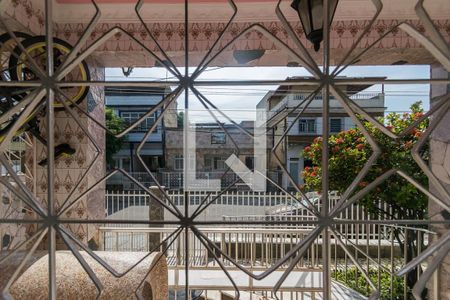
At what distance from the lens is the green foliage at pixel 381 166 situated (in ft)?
11.5

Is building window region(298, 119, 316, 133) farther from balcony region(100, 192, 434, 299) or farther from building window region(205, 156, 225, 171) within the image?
building window region(205, 156, 225, 171)

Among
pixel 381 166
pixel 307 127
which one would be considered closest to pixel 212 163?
pixel 381 166

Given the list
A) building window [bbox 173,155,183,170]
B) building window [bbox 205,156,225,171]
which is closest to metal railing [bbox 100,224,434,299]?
building window [bbox 205,156,225,171]

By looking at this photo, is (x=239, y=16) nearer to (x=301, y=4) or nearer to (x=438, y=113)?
(x=301, y=4)

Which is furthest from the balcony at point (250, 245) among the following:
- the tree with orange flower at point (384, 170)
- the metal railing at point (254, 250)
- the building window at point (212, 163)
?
the building window at point (212, 163)

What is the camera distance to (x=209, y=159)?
529 cm

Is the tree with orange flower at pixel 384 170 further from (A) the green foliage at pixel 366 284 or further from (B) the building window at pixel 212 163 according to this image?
(B) the building window at pixel 212 163

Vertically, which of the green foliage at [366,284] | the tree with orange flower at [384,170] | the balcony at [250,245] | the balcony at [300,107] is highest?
the balcony at [300,107]

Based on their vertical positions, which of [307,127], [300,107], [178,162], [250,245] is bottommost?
[250,245]

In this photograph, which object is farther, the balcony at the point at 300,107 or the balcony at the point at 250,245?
the balcony at the point at 250,245

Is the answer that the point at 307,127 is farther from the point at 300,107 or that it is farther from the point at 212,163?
the point at 300,107

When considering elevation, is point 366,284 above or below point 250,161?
below

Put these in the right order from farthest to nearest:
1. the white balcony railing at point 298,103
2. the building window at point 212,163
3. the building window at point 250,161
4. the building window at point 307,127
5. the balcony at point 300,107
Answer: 1. the building window at point 307,127
2. the building window at point 212,163
3. the building window at point 250,161
4. the white balcony railing at point 298,103
5. the balcony at point 300,107

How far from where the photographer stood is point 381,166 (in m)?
3.68
